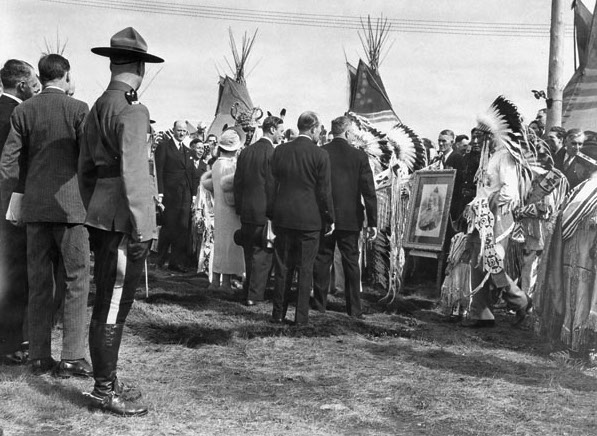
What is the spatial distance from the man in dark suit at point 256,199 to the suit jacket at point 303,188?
1125 millimetres

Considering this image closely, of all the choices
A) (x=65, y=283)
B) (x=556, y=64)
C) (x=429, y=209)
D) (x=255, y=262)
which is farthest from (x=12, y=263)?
(x=556, y=64)

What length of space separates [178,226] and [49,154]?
20.8ft

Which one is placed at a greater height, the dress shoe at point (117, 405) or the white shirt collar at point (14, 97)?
the white shirt collar at point (14, 97)

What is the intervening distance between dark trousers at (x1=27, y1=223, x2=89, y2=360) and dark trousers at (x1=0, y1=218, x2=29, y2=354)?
0.32m

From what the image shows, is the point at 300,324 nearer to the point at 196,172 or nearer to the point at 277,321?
the point at 277,321

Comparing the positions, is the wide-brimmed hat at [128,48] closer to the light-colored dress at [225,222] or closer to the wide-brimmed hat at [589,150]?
the light-colored dress at [225,222]

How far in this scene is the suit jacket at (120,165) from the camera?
3.99 m

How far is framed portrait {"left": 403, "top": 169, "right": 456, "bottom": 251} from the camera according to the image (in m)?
9.10

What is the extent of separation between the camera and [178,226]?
36.9ft

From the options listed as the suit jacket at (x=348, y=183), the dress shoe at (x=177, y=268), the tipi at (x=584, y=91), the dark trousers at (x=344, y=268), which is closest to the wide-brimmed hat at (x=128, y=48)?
the suit jacket at (x=348, y=183)

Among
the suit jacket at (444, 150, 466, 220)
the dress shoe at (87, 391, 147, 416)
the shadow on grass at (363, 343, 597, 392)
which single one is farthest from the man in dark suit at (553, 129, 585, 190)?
the dress shoe at (87, 391, 147, 416)

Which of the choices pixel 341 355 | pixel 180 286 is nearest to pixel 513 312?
pixel 341 355

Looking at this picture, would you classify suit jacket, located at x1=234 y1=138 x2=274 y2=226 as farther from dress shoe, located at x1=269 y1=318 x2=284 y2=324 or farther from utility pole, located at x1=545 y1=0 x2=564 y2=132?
utility pole, located at x1=545 y1=0 x2=564 y2=132

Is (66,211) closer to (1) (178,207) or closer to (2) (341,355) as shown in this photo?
(2) (341,355)
